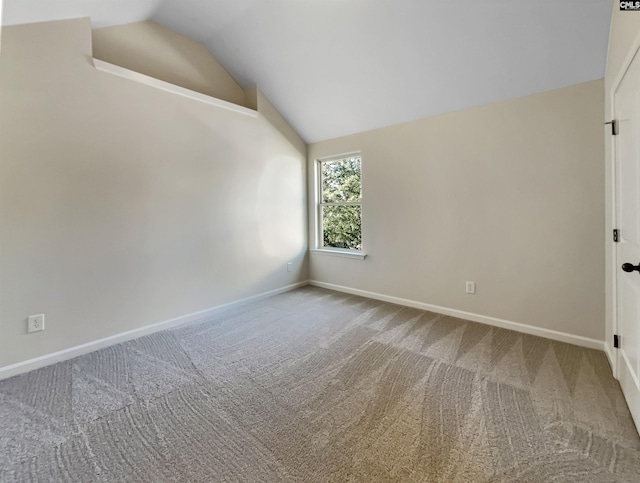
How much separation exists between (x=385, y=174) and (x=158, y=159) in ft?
8.57

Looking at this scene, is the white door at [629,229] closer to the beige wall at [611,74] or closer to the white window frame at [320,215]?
the beige wall at [611,74]

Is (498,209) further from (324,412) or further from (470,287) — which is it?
(324,412)

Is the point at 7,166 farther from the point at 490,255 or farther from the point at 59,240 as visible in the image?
the point at 490,255

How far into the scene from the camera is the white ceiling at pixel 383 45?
2.14 meters

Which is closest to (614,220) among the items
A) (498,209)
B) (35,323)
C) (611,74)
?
(498,209)

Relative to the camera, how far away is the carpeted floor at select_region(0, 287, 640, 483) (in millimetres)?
1299

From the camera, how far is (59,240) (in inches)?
89.7

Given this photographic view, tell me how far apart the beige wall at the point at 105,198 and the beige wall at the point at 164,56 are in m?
0.38

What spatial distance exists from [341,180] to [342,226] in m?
0.71

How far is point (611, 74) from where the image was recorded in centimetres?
201

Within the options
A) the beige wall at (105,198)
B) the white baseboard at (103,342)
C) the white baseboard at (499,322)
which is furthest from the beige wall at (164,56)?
the white baseboard at (499,322)

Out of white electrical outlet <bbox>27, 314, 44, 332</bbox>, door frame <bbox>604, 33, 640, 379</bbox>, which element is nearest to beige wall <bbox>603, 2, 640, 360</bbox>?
door frame <bbox>604, 33, 640, 379</bbox>

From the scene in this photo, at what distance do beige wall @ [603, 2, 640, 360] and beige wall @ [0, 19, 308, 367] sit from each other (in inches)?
133

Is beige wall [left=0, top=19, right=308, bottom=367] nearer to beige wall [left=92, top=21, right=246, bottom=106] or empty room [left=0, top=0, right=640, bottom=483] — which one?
empty room [left=0, top=0, right=640, bottom=483]
